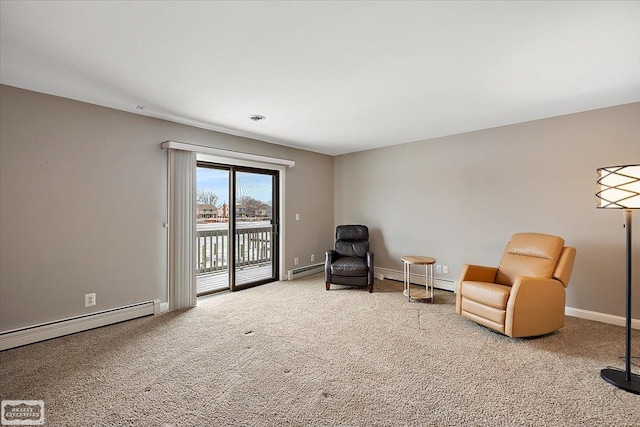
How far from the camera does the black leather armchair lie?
449cm

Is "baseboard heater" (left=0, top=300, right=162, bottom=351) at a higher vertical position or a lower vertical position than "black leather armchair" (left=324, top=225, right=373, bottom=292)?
lower

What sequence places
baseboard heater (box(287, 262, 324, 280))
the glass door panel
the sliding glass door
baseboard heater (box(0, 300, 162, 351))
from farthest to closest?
baseboard heater (box(287, 262, 324, 280)) < the sliding glass door < the glass door panel < baseboard heater (box(0, 300, 162, 351))

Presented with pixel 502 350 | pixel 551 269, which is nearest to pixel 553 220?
pixel 551 269

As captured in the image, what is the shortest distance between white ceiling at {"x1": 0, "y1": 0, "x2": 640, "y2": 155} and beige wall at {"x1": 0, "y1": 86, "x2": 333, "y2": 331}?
0.28 metres

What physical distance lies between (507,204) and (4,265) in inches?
225

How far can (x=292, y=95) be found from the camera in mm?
2951

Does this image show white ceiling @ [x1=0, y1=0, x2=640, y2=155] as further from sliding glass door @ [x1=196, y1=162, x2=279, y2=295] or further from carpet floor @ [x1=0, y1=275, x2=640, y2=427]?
carpet floor @ [x1=0, y1=275, x2=640, y2=427]

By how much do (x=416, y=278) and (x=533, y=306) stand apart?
7.11 ft

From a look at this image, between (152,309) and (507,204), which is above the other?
(507,204)

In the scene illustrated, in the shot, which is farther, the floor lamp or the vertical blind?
the vertical blind

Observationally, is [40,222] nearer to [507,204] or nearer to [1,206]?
[1,206]

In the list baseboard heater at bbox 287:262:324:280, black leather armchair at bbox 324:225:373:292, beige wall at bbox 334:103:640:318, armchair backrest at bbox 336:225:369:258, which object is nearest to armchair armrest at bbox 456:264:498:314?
beige wall at bbox 334:103:640:318

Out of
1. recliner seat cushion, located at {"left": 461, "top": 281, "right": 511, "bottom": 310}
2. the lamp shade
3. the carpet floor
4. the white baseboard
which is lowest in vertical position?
the carpet floor

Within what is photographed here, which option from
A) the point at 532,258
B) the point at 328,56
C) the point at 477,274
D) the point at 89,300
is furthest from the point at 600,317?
the point at 89,300
